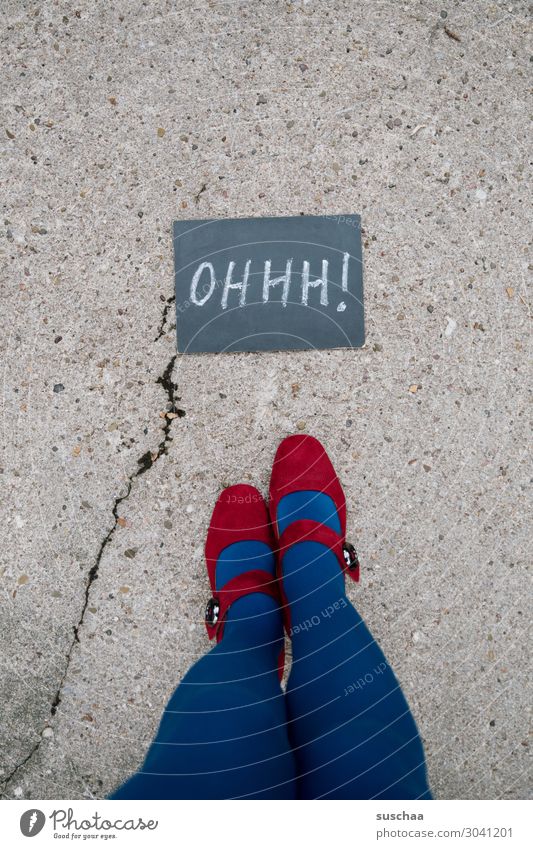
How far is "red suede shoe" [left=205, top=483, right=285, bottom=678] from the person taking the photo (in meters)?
1.23

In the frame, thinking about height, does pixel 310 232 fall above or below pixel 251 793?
above

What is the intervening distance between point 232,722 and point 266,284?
2.93 feet

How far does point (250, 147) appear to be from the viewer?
1267 millimetres

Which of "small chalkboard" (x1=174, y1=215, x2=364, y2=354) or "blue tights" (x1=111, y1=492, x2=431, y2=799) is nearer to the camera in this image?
"blue tights" (x1=111, y1=492, x2=431, y2=799)

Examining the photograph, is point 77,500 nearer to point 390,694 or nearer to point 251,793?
point 251,793

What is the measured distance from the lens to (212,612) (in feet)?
4.05

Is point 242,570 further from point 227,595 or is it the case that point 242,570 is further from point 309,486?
point 309,486

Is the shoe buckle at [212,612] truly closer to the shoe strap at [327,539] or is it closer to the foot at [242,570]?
the foot at [242,570]

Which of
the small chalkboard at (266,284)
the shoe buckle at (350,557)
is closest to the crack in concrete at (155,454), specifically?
the small chalkboard at (266,284)

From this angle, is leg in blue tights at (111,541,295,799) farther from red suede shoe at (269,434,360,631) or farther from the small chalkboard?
the small chalkboard

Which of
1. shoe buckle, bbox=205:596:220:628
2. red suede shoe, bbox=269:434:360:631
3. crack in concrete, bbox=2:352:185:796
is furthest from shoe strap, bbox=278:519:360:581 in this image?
crack in concrete, bbox=2:352:185:796

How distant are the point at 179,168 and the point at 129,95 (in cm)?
20

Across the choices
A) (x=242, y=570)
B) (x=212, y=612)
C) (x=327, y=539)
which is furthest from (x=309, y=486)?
(x=212, y=612)
